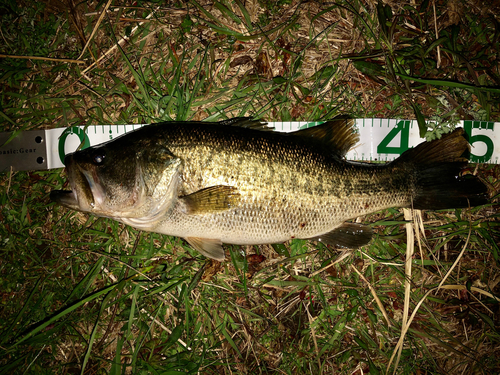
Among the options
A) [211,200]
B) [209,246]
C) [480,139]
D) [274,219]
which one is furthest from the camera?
[480,139]

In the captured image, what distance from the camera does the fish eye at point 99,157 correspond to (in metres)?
2.51

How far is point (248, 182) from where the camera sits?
8.33ft

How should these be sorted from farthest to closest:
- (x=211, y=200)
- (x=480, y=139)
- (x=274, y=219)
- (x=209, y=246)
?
(x=480, y=139) → (x=209, y=246) → (x=274, y=219) → (x=211, y=200)

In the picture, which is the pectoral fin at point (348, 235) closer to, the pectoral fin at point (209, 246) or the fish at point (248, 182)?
the fish at point (248, 182)

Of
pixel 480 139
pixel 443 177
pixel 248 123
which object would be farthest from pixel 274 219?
pixel 480 139

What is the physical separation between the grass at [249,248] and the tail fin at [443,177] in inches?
15.0

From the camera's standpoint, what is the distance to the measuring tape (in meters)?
3.22

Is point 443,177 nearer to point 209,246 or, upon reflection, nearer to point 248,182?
point 248,182

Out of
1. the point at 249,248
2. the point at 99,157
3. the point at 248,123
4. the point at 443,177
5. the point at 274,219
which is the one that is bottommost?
the point at 249,248

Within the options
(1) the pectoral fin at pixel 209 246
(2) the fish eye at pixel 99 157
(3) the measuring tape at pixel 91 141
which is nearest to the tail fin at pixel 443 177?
(3) the measuring tape at pixel 91 141

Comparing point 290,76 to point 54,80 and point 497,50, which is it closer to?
point 497,50

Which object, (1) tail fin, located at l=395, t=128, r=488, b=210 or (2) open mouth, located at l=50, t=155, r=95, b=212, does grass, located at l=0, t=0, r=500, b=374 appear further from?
(2) open mouth, located at l=50, t=155, r=95, b=212

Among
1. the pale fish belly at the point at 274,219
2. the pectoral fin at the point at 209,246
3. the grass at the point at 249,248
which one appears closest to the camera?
the pale fish belly at the point at 274,219

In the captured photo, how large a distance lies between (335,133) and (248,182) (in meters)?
1.03
